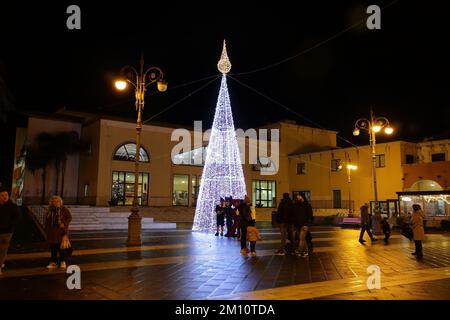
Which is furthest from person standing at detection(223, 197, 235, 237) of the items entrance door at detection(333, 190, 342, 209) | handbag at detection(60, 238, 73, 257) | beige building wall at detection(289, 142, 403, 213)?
entrance door at detection(333, 190, 342, 209)

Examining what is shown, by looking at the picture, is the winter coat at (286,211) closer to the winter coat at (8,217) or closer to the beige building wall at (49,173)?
the winter coat at (8,217)

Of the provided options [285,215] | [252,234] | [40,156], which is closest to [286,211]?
[285,215]

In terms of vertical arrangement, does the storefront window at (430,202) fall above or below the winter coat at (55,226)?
above

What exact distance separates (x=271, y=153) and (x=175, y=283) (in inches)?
1307

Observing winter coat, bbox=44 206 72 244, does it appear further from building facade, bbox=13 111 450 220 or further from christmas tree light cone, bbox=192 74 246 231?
building facade, bbox=13 111 450 220

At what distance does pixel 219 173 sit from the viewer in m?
20.4

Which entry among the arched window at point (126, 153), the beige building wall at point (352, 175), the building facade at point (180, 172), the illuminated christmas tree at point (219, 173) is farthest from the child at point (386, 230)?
the arched window at point (126, 153)

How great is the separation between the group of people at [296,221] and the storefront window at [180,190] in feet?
71.1

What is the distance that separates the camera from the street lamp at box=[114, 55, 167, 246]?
43.9 ft

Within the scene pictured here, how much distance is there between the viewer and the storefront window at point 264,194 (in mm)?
37406

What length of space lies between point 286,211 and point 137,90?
22.0ft

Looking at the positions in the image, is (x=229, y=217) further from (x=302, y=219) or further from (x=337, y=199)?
(x=337, y=199)

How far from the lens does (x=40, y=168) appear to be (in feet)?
95.9
